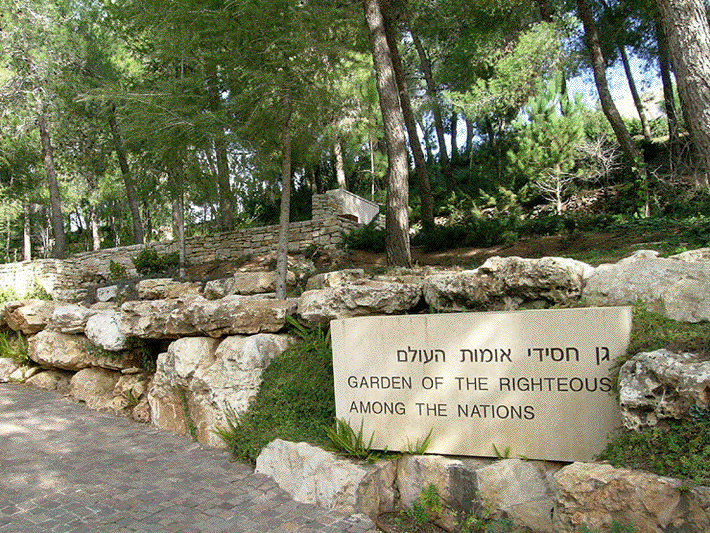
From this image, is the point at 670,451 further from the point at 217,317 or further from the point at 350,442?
the point at 217,317

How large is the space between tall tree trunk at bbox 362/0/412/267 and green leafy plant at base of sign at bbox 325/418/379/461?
463cm

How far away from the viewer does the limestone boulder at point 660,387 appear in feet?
9.34

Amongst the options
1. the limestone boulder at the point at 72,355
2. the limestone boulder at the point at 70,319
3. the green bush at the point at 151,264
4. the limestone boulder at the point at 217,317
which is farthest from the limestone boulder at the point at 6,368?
the green bush at the point at 151,264

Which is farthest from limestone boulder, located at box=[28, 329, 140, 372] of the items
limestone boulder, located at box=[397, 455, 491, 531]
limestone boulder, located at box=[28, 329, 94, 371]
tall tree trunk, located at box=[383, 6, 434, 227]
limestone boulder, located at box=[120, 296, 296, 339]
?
tall tree trunk, located at box=[383, 6, 434, 227]

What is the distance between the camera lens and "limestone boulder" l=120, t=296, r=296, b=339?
5.47 m

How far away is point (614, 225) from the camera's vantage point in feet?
33.7

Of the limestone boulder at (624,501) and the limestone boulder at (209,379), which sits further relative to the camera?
the limestone boulder at (209,379)

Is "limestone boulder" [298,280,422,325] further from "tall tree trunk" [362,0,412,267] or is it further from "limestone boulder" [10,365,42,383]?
"limestone boulder" [10,365,42,383]

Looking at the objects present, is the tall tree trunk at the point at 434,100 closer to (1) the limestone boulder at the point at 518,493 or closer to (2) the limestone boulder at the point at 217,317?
(2) the limestone boulder at the point at 217,317

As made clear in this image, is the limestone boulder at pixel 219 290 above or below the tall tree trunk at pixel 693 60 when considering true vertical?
below

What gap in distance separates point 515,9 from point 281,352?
35.5ft

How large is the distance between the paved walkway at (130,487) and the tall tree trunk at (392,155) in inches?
177

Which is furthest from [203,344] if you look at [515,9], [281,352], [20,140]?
[20,140]

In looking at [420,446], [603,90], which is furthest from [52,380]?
[603,90]
